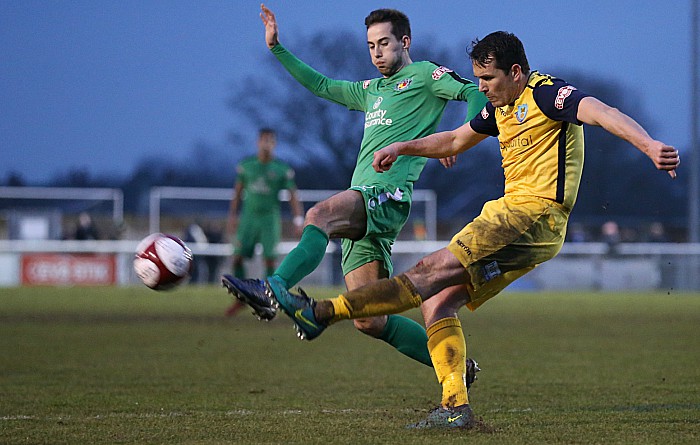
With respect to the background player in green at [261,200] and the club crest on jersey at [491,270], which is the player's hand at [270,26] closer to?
the club crest on jersey at [491,270]

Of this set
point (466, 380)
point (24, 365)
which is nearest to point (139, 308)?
point (24, 365)

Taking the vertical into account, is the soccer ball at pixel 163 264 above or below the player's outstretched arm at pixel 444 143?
below

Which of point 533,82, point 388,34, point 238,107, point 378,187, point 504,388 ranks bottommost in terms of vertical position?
point 504,388

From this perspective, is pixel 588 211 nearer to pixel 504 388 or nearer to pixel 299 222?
pixel 299 222

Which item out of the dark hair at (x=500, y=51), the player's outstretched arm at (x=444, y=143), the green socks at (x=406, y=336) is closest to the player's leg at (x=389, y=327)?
the green socks at (x=406, y=336)

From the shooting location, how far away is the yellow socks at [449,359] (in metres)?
5.25

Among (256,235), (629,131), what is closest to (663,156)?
(629,131)

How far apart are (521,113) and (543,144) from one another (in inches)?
7.6

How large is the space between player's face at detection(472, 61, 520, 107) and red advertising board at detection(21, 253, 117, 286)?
970 inches

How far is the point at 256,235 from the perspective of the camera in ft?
52.8

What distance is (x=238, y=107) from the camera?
4647 cm

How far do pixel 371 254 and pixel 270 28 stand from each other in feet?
6.14

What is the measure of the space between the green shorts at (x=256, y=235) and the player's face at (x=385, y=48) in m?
9.50

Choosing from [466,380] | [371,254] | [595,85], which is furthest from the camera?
[595,85]
